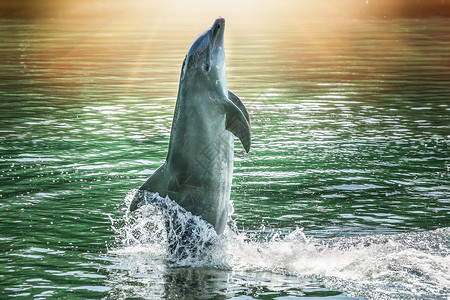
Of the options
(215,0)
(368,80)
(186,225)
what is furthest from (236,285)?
(215,0)

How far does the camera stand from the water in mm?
10727

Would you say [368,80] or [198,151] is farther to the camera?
[368,80]

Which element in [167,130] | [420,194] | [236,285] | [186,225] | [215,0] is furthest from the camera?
[215,0]

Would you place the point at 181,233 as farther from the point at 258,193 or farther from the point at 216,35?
the point at 258,193

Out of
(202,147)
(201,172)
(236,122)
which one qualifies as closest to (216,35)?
(236,122)

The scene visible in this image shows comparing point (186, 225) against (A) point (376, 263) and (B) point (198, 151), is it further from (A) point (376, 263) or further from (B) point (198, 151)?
(A) point (376, 263)

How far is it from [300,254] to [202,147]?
6.53 ft

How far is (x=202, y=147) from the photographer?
36.5 ft

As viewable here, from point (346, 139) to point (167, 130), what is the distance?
186 inches

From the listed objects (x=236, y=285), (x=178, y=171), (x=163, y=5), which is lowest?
(x=236, y=285)

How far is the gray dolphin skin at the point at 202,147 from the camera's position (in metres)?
11.1

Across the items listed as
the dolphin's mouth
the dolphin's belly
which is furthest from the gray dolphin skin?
the dolphin's mouth

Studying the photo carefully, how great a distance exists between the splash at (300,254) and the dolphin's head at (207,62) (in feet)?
5.40

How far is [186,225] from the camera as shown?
11.3m
